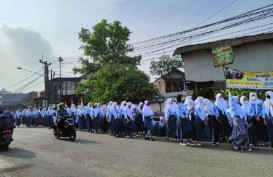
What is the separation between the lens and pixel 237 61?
23.6 metres

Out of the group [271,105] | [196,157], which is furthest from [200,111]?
[196,157]

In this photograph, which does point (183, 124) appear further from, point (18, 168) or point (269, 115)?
point (18, 168)

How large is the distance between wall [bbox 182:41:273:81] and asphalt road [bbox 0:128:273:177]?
Result: 1251cm

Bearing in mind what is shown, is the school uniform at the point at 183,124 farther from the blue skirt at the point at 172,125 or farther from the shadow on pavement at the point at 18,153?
the shadow on pavement at the point at 18,153

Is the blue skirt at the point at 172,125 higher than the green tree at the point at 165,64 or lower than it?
lower

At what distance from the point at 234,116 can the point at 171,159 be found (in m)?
3.20

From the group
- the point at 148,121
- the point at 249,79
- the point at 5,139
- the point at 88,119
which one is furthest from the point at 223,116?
the point at 88,119

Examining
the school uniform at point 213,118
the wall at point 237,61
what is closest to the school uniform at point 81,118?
the wall at point 237,61

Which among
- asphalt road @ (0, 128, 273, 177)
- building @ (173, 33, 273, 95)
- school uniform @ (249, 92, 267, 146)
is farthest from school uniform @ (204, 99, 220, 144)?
building @ (173, 33, 273, 95)

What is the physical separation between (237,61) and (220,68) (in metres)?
1.30

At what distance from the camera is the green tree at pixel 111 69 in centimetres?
2825

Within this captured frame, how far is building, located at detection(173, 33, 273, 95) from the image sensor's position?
73.5 ft

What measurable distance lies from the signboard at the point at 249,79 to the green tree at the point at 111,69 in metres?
12.5

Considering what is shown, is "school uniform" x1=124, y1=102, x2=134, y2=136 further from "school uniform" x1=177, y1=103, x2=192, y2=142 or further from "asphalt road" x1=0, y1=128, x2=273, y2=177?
"asphalt road" x1=0, y1=128, x2=273, y2=177
